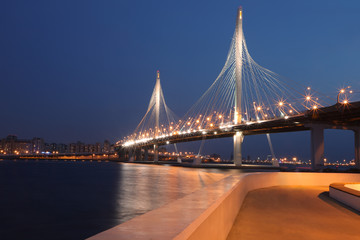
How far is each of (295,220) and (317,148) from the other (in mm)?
38918

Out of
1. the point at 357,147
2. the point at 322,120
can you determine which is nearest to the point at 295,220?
the point at 322,120

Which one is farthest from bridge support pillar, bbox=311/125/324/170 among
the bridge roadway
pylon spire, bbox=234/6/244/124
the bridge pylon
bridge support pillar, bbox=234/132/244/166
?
bridge support pillar, bbox=234/132/244/166

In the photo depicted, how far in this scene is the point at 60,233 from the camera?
42.8 ft

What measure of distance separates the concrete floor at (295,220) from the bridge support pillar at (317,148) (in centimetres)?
3467

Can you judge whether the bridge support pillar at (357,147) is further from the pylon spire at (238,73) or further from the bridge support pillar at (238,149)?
the bridge support pillar at (238,149)

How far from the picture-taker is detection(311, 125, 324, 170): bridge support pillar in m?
42.8

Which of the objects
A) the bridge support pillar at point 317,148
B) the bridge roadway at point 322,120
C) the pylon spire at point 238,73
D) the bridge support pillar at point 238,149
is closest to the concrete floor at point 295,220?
the bridge roadway at point 322,120

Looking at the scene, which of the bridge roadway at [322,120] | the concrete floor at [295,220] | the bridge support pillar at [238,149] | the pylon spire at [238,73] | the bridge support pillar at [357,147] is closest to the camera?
the concrete floor at [295,220]

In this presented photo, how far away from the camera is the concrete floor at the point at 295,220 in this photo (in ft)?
19.9

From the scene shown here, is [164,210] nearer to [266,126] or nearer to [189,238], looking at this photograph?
[189,238]

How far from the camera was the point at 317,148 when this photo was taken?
142ft

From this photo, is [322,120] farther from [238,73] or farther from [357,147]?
[238,73]

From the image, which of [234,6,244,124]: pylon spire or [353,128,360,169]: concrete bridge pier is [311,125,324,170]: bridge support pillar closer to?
[353,128,360,169]: concrete bridge pier

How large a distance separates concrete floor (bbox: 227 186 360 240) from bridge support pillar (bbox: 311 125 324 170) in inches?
1365
